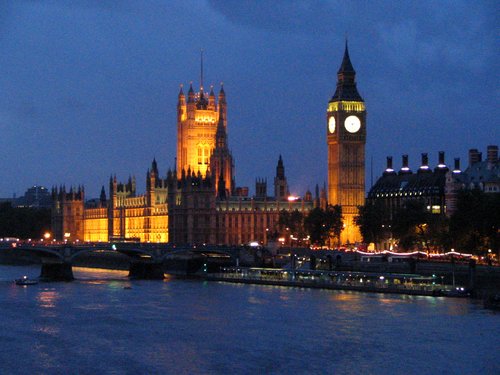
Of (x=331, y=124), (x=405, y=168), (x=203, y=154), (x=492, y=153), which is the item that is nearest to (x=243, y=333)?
(x=492, y=153)

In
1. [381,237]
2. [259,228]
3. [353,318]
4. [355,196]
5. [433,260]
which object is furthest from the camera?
[259,228]

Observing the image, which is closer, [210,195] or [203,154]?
[210,195]

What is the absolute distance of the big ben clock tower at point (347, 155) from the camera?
117688 mm

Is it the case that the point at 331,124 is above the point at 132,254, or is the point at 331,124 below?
above

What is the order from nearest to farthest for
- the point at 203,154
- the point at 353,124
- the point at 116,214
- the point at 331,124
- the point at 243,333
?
the point at 243,333
the point at 353,124
the point at 331,124
the point at 116,214
the point at 203,154

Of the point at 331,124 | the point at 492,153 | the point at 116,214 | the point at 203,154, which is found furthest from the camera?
the point at 203,154

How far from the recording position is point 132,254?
315 feet

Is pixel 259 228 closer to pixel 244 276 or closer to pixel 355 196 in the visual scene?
pixel 355 196

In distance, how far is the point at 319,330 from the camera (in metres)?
53.8

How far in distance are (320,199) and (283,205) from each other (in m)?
4.17

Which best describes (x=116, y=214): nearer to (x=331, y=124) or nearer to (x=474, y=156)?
(x=331, y=124)

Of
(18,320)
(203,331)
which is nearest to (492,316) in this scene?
(203,331)

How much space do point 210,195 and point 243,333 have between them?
69.4 metres

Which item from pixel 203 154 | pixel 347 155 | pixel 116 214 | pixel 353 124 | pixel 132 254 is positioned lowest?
pixel 132 254
